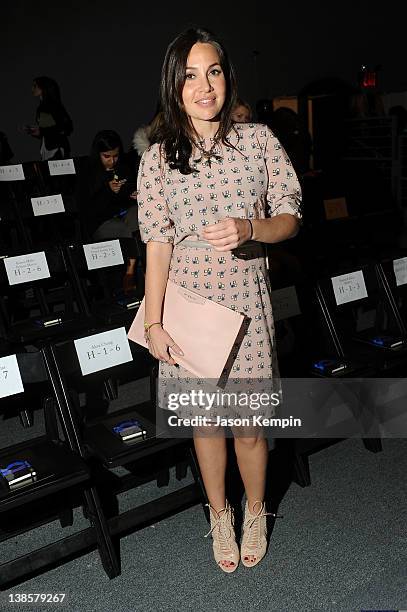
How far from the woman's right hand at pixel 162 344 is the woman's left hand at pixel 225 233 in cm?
40

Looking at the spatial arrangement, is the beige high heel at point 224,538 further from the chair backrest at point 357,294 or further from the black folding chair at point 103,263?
the black folding chair at point 103,263

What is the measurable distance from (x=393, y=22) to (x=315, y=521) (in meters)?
8.68

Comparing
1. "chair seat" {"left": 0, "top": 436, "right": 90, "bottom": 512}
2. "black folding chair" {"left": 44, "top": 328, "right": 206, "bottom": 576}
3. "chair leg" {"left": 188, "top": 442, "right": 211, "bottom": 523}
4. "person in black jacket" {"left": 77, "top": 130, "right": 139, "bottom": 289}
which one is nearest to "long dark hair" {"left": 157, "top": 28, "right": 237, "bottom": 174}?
"black folding chair" {"left": 44, "top": 328, "right": 206, "bottom": 576}

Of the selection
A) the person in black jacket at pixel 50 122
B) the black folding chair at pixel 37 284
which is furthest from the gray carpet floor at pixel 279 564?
the person in black jacket at pixel 50 122

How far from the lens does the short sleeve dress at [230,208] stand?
1.72m

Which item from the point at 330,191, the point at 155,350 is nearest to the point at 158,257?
the point at 155,350

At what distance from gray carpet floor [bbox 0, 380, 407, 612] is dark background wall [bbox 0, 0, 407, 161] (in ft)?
18.9

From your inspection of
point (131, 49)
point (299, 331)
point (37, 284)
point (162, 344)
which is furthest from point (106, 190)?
point (131, 49)

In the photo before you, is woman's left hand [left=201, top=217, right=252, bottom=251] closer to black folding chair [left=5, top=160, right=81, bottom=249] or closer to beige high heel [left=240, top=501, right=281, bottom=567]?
beige high heel [left=240, top=501, right=281, bottom=567]

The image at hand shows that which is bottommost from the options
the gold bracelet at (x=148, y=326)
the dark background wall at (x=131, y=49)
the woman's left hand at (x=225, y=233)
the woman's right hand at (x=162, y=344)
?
the woman's right hand at (x=162, y=344)

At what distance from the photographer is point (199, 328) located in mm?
1812

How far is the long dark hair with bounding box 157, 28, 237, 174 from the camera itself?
165 centimetres

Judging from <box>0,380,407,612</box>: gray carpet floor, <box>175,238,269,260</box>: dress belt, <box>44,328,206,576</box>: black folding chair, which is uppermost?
<box>175,238,269,260</box>: dress belt

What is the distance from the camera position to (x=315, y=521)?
7.45ft
